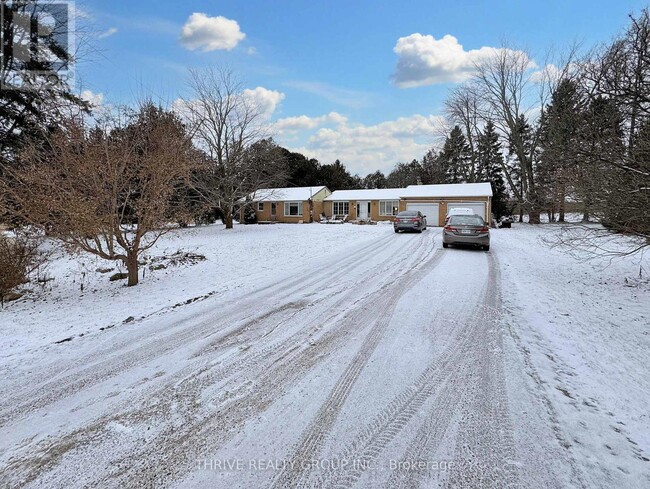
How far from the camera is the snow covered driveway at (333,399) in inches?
87.4

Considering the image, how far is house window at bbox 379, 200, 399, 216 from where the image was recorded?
33.0m

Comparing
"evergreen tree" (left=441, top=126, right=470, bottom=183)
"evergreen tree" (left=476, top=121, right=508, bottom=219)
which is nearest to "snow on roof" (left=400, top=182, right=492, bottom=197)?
"evergreen tree" (left=476, top=121, right=508, bottom=219)

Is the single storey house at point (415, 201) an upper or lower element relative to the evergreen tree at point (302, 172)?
lower

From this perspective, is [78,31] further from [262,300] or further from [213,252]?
[262,300]

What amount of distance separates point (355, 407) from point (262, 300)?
3.87m

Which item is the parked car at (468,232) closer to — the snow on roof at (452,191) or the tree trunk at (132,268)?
the tree trunk at (132,268)

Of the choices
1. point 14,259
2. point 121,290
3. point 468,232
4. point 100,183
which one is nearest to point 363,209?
point 468,232

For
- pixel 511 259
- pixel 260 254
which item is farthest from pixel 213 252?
pixel 511 259

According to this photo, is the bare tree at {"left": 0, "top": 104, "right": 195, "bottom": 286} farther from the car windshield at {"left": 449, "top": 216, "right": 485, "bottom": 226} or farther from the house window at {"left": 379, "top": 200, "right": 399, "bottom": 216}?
the house window at {"left": 379, "top": 200, "right": 399, "bottom": 216}

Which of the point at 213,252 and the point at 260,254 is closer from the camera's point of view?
the point at 260,254

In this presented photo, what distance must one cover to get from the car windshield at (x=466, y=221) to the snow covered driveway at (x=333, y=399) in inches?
262

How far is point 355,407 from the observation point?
2.88m
